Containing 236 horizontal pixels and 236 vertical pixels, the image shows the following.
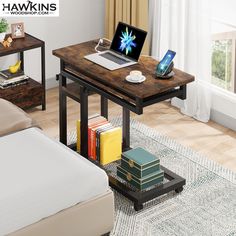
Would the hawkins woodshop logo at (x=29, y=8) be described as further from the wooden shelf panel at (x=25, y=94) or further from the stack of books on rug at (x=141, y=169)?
the stack of books on rug at (x=141, y=169)

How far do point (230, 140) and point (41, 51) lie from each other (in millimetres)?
1688

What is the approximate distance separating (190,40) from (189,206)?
1.63 meters

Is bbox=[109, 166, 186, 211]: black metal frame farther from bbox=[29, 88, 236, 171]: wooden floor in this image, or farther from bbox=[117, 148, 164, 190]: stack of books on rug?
bbox=[29, 88, 236, 171]: wooden floor

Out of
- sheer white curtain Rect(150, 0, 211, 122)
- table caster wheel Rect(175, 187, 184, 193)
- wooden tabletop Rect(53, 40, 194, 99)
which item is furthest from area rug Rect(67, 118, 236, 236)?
wooden tabletop Rect(53, 40, 194, 99)

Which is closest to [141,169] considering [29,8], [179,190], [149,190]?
[149,190]

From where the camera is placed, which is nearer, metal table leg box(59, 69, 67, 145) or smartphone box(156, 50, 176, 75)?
smartphone box(156, 50, 176, 75)

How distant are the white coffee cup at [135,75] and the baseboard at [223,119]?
4.55 feet

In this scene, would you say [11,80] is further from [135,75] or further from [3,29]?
[135,75]

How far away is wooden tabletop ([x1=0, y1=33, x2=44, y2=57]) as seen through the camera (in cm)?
550

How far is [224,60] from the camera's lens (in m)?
5.70

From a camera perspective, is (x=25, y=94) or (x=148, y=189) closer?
(x=148, y=189)

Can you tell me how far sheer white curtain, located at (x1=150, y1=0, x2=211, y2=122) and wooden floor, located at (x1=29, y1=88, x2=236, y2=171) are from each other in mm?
128

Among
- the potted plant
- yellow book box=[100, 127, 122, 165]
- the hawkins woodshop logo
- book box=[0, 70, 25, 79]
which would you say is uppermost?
the hawkins woodshop logo

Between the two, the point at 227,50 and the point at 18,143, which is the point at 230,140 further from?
the point at 18,143
